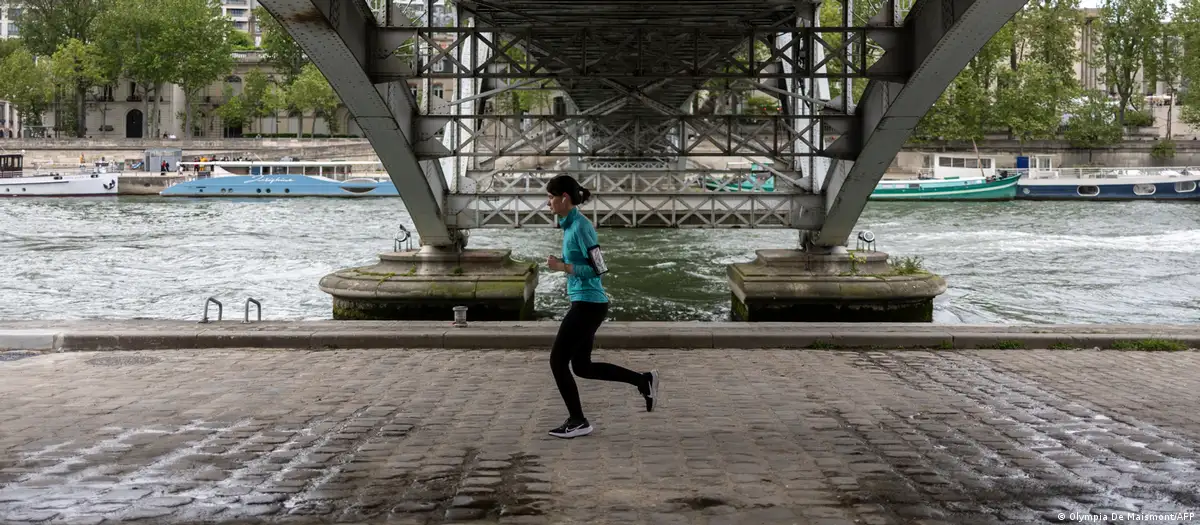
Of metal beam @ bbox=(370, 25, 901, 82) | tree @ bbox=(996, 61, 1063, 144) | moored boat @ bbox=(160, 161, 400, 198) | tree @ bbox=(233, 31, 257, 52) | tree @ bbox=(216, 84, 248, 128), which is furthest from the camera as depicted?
tree @ bbox=(233, 31, 257, 52)

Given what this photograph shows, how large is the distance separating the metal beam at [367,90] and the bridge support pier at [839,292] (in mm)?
4354

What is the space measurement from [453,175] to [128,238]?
20.8 m

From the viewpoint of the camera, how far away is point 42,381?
905 cm

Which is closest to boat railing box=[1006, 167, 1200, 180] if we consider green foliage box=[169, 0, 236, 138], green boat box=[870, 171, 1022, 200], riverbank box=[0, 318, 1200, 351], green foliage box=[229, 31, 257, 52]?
green boat box=[870, 171, 1022, 200]

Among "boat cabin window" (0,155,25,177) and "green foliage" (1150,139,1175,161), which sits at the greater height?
"green foliage" (1150,139,1175,161)

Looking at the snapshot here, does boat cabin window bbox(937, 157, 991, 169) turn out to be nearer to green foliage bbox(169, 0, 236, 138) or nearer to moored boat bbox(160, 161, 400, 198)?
moored boat bbox(160, 161, 400, 198)

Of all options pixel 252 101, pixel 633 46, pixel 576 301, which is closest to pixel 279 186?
pixel 252 101

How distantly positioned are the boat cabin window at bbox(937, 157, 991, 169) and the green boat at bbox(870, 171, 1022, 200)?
22.1 ft

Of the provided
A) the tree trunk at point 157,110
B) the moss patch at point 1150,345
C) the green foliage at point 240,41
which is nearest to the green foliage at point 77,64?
the tree trunk at point 157,110

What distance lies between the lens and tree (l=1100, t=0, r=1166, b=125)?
73.3m

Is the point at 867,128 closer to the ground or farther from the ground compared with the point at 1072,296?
farther from the ground

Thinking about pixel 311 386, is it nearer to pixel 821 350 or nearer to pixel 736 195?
pixel 821 350

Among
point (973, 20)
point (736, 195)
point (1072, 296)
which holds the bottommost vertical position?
point (1072, 296)

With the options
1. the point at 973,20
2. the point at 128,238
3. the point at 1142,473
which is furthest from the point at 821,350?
the point at 128,238
